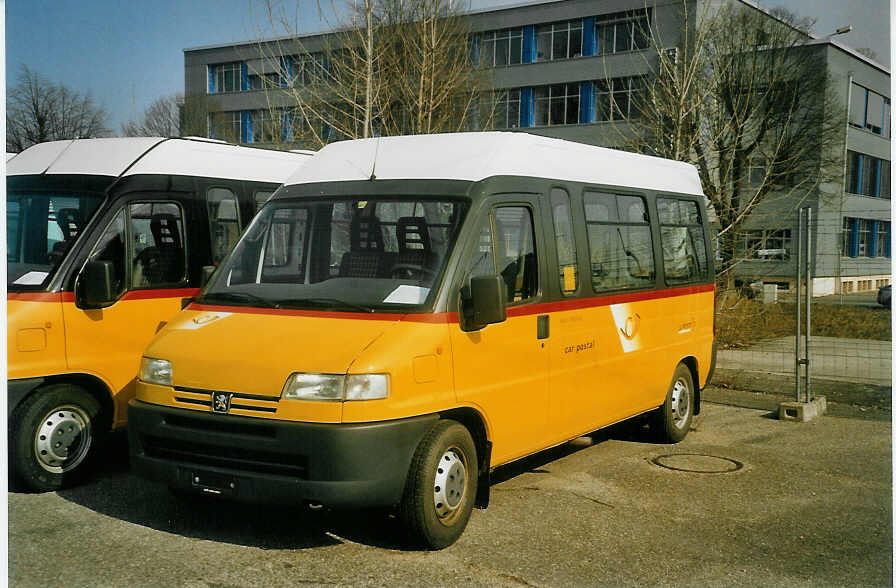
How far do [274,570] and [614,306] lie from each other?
3.79 meters

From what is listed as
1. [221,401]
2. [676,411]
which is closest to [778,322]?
[676,411]

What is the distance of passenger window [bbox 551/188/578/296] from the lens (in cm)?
764

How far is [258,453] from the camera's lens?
589 centimetres

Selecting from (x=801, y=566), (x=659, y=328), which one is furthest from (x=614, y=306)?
(x=801, y=566)

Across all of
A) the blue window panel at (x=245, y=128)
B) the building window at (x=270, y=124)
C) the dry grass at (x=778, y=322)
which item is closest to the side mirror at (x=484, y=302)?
the dry grass at (x=778, y=322)

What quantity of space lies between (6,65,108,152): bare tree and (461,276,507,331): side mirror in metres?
6.69

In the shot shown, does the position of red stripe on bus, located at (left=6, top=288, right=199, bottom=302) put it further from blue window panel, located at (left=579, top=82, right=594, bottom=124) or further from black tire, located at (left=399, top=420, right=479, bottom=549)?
blue window panel, located at (left=579, top=82, right=594, bottom=124)

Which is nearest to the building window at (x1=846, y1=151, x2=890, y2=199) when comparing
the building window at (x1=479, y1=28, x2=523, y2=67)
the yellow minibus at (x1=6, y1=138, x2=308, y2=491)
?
Answer: the building window at (x1=479, y1=28, x2=523, y2=67)

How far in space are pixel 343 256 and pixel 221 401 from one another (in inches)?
53.0

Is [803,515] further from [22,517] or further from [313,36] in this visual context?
[313,36]

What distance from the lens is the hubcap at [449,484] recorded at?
20.4 feet

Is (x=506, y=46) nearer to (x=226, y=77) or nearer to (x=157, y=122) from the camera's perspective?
(x=226, y=77)

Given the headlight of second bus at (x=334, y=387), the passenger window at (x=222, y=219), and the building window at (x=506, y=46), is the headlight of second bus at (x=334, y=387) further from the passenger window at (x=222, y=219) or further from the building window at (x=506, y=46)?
the building window at (x=506, y=46)

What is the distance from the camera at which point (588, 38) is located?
4862 centimetres
